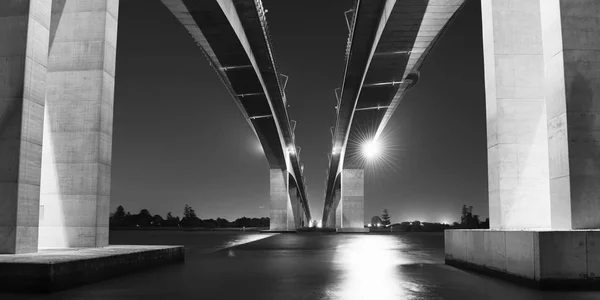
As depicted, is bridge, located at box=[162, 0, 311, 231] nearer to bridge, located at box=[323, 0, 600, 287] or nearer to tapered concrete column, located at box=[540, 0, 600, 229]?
bridge, located at box=[323, 0, 600, 287]

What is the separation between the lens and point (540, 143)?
1286cm

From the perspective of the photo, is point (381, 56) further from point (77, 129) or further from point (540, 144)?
point (77, 129)

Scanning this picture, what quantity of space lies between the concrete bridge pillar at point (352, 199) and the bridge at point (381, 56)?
10.1 metres

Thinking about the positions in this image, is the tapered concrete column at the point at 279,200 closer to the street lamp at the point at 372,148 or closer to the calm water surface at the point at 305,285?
the street lamp at the point at 372,148

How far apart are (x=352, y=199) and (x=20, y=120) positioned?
55367mm

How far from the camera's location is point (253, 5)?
25.2 m

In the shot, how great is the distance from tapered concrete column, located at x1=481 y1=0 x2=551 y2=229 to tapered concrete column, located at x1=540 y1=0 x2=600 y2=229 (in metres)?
2.24

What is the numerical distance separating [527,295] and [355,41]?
21270 millimetres

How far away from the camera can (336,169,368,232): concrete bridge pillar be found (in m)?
63.7

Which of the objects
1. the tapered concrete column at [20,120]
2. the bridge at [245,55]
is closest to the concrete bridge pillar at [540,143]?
the tapered concrete column at [20,120]

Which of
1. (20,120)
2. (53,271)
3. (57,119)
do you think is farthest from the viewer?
(57,119)

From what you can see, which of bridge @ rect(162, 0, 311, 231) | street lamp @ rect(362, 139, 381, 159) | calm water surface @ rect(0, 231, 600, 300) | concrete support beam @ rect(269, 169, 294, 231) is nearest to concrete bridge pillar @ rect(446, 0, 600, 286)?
calm water surface @ rect(0, 231, 600, 300)

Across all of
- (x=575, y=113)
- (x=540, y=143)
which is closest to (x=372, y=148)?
(x=540, y=143)

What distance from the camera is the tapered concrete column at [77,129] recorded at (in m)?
13.7
